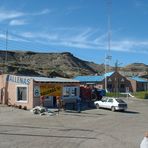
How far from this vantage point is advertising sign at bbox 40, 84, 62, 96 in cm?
4342

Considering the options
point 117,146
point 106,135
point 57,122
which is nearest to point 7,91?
point 57,122

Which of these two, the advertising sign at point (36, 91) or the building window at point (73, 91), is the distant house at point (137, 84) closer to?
the building window at point (73, 91)

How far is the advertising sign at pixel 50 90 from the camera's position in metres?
43.4

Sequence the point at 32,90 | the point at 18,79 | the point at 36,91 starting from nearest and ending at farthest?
the point at 32,90 < the point at 36,91 < the point at 18,79

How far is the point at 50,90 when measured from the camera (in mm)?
44219

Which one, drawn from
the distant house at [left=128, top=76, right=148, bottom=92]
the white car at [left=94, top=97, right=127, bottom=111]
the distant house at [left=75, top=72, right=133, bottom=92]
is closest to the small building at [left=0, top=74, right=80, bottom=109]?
the white car at [left=94, top=97, right=127, bottom=111]

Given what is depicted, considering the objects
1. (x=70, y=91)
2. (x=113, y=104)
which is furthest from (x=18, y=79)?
(x=113, y=104)

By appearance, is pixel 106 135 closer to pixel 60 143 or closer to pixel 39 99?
pixel 60 143

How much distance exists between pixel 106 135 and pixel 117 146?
155 inches

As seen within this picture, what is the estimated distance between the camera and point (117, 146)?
21156 mm

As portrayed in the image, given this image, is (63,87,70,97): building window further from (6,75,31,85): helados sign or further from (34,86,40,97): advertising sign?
(6,75,31,85): helados sign

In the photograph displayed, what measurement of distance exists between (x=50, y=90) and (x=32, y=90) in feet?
7.65

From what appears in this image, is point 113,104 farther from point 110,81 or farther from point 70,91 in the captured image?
point 110,81

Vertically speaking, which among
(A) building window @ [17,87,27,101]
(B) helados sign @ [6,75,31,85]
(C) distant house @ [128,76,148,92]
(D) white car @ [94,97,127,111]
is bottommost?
(D) white car @ [94,97,127,111]
